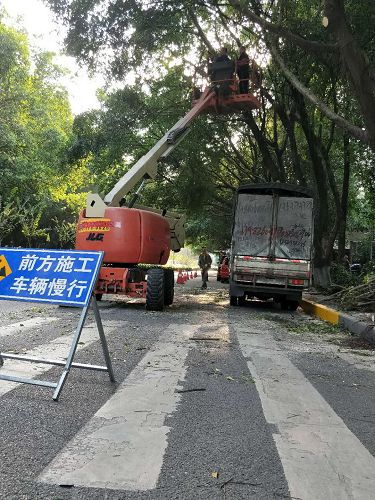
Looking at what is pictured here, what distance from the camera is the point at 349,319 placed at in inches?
399

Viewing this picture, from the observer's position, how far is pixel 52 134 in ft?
87.7

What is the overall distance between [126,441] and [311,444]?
1.37 metres

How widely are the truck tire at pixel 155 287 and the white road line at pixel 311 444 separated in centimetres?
564

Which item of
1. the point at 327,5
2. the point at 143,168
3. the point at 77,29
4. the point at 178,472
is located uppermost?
the point at 77,29

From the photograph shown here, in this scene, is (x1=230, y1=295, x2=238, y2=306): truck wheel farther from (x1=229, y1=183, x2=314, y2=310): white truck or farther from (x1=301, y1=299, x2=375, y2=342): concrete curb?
(x1=301, y1=299, x2=375, y2=342): concrete curb

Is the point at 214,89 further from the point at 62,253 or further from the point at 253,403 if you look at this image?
the point at 253,403

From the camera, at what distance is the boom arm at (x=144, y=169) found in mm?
10984

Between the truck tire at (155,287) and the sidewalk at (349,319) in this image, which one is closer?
the sidewalk at (349,319)

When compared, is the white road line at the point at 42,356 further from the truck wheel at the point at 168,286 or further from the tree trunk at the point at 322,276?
the tree trunk at the point at 322,276

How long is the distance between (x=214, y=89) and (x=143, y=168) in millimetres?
3575

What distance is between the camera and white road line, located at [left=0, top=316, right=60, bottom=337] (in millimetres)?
7654

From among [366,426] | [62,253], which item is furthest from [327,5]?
[366,426]

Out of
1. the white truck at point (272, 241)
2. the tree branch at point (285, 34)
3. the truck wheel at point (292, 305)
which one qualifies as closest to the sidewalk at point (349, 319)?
the truck wheel at point (292, 305)

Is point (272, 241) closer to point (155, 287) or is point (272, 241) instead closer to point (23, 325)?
point (155, 287)
